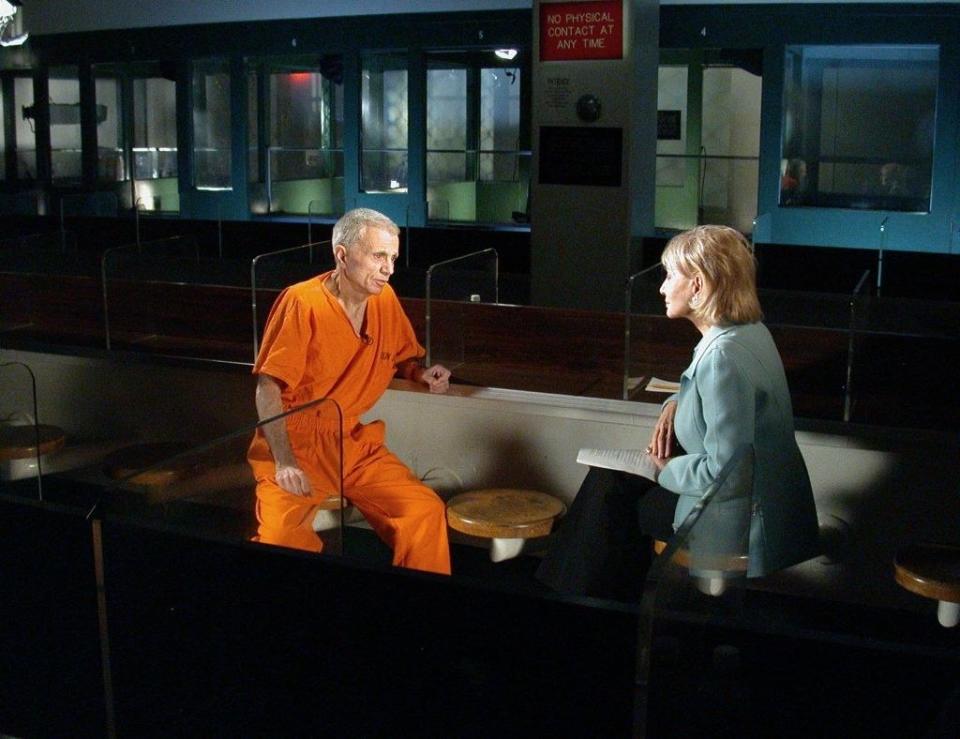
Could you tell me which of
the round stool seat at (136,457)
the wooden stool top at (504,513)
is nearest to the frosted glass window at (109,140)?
the round stool seat at (136,457)

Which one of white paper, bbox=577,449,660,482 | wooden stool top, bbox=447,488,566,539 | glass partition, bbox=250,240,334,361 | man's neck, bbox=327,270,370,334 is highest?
man's neck, bbox=327,270,370,334

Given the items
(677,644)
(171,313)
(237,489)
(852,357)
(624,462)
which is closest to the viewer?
(677,644)

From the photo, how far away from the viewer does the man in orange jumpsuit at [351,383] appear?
360cm

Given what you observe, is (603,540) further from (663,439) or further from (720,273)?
(720,273)

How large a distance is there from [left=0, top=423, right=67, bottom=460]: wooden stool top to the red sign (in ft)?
11.3

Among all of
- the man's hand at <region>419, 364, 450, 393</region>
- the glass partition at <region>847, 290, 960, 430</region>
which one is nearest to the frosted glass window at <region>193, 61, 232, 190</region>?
the glass partition at <region>847, 290, 960, 430</region>

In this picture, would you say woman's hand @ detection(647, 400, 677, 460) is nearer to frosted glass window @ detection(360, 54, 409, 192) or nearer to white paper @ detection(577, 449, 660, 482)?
white paper @ detection(577, 449, 660, 482)

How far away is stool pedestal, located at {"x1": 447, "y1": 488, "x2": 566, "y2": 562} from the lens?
150 inches

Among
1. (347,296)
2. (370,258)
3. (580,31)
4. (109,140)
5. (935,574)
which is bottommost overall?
(935,574)

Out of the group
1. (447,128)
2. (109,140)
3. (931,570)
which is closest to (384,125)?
(447,128)

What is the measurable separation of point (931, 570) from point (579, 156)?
13.5 ft

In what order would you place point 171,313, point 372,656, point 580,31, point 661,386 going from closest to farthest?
1. point 372,656
2. point 661,386
3. point 171,313
4. point 580,31

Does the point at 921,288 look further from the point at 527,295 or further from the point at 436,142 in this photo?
the point at 436,142

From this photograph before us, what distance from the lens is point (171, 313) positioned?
6.68 meters
